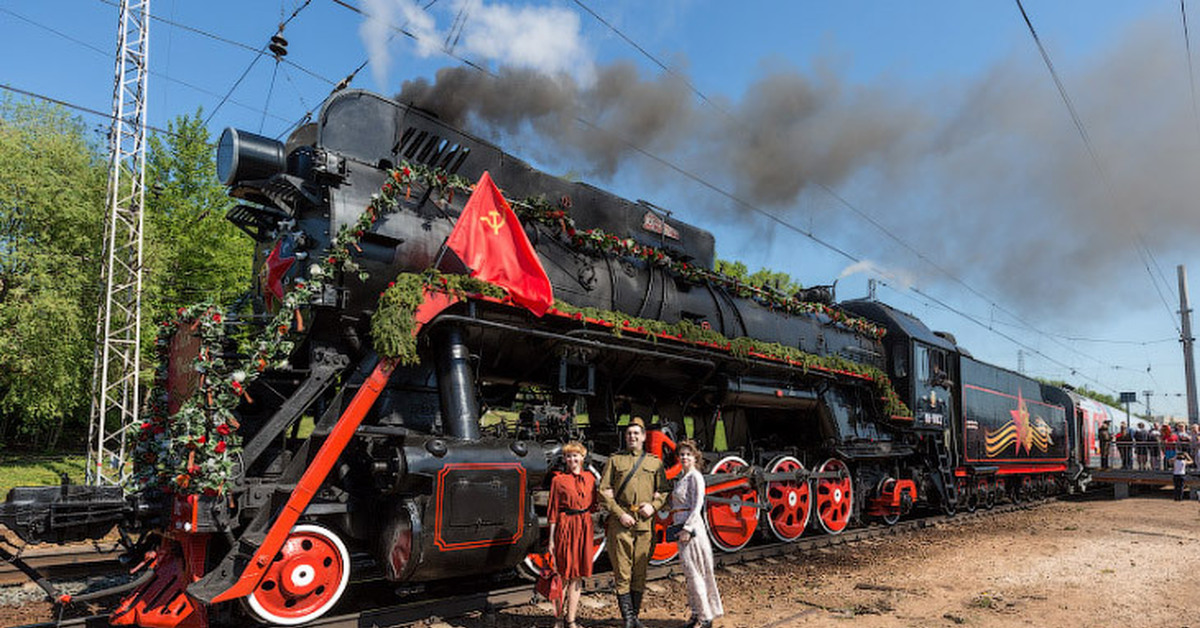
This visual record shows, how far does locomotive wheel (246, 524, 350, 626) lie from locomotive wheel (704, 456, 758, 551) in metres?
4.68

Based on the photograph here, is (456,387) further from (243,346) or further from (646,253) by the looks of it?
(646,253)

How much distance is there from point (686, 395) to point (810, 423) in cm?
297

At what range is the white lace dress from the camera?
19.0 ft

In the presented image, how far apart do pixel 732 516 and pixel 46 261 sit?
21202 mm

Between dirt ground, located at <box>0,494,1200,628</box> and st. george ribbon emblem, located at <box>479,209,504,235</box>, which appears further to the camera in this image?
st. george ribbon emblem, located at <box>479,209,504,235</box>

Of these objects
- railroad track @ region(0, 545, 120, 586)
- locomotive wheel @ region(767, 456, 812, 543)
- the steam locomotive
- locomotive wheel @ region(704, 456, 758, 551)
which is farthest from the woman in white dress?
railroad track @ region(0, 545, 120, 586)

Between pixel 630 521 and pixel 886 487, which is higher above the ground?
pixel 630 521

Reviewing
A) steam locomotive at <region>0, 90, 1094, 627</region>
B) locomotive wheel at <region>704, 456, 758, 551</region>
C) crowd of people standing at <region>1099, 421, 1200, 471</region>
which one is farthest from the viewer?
crowd of people standing at <region>1099, 421, 1200, 471</region>

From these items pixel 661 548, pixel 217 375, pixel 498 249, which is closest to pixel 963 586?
pixel 661 548

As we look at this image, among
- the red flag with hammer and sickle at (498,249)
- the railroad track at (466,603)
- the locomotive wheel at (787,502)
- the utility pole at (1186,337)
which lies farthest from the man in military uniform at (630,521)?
the utility pole at (1186,337)

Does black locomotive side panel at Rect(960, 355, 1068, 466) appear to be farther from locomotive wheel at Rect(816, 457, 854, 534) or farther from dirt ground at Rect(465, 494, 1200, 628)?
locomotive wheel at Rect(816, 457, 854, 534)

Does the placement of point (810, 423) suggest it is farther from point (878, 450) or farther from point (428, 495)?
point (428, 495)

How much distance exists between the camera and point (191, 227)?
23109 mm

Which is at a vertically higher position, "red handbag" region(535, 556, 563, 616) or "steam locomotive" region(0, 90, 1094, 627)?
"steam locomotive" region(0, 90, 1094, 627)
